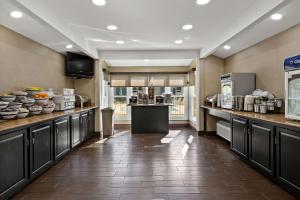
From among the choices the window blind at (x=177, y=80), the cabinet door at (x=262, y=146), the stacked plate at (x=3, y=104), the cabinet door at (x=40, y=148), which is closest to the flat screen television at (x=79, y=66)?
the cabinet door at (x=40, y=148)

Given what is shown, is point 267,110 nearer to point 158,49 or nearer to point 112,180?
point 112,180

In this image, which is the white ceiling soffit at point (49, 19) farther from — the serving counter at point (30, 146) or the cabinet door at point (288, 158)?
the cabinet door at point (288, 158)

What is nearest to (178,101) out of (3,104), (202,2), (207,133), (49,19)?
(207,133)

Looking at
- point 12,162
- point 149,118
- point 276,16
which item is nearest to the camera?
point 12,162

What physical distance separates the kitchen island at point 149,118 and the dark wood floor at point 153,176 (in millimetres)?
1863

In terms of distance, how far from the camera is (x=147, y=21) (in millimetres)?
3779

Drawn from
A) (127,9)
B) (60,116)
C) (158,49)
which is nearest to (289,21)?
(127,9)

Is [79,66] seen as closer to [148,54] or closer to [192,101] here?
[148,54]

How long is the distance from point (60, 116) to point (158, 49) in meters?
3.45

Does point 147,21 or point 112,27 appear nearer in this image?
point 147,21

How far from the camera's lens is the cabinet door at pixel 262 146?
9.16 ft

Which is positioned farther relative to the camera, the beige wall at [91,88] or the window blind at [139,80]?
the window blind at [139,80]

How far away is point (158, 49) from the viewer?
6020 millimetres

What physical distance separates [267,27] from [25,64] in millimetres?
4484
